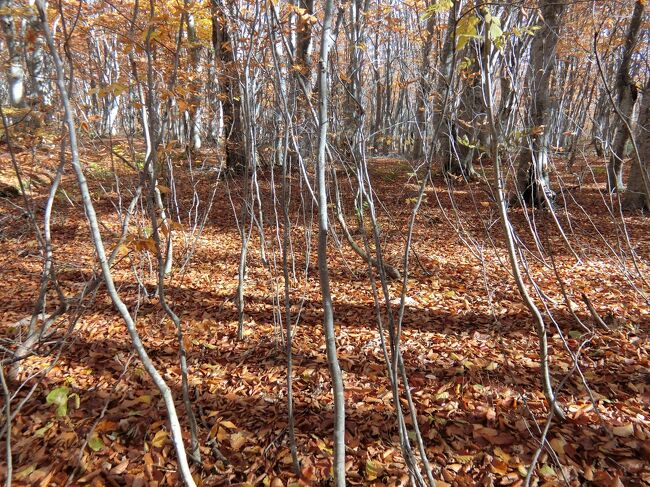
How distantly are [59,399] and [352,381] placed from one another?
2.07 meters

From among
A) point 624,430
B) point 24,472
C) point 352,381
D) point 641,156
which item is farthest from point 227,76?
point 641,156

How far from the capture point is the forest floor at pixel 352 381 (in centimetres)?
209

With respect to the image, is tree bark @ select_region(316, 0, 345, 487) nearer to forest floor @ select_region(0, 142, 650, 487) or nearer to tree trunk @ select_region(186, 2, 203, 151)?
forest floor @ select_region(0, 142, 650, 487)

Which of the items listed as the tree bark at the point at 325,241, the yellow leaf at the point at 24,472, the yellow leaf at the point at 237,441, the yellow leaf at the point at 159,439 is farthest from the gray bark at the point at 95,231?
the yellow leaf at the point at 24,472

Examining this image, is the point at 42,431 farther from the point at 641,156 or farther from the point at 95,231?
the point at 641,156

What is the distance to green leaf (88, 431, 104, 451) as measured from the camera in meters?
2.27

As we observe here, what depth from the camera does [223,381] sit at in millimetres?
2951

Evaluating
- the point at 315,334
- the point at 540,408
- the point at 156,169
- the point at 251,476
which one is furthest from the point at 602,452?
the point at 156,169

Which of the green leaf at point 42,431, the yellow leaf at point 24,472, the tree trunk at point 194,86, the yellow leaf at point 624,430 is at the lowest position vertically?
the yellow leaf at point 24,472

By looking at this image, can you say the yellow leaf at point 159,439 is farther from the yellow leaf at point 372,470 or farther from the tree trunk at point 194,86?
the tree trunk at point 194,86

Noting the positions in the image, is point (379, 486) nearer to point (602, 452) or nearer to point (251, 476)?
point (251, 476)

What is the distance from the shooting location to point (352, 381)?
9.30ft

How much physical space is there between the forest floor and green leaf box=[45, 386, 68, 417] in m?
0.05

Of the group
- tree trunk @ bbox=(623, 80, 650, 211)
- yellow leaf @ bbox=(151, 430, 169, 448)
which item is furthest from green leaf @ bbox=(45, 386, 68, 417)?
tree trunk @ bbox=(623, 80, 650, 211)
